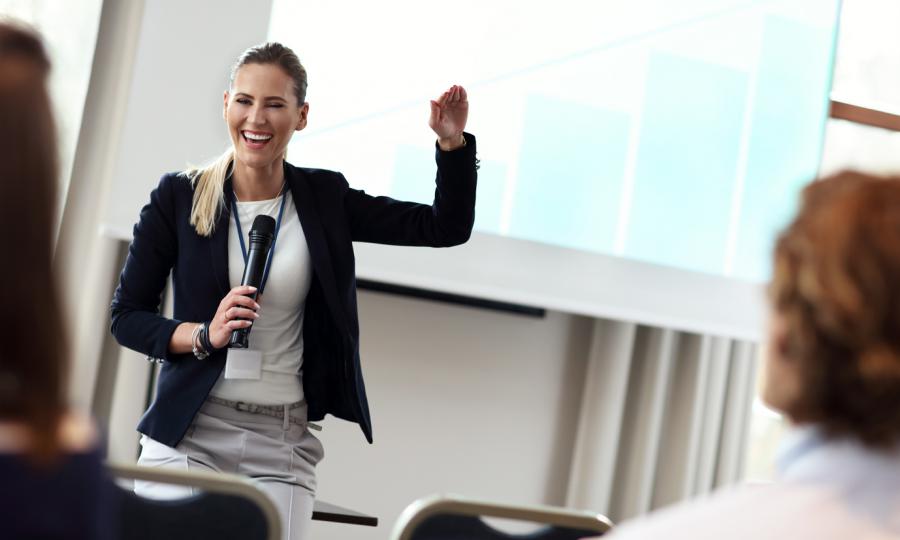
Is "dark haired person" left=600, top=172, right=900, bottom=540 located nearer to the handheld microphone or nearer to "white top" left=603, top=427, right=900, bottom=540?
"white top" left=603, top=427, right=900, bottom=540

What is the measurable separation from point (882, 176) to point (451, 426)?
333 centimetres

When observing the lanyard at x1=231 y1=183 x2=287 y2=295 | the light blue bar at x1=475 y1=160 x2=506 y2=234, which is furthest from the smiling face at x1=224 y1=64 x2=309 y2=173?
the light blue bar at x1=475 y1=160 x2=506 y2=234

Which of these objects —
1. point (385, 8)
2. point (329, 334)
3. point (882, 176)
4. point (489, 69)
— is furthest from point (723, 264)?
point (882, 176)

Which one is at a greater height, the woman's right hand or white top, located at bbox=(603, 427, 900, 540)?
the woman's right hand

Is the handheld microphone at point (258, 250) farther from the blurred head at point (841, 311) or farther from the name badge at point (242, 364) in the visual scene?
the blurred head at point (841, 311)

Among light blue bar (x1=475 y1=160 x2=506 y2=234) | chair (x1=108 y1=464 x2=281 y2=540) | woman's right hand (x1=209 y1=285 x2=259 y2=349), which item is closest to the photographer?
chair (x1=108 y1=464 x2=281 y2=540)

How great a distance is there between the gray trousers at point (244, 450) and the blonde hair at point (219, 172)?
419 mm

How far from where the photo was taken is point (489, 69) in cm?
385

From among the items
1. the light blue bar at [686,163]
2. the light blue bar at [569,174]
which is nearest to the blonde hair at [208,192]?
the light blue bar at [569,174]

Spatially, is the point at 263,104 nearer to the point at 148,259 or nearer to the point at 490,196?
the point at 148,259

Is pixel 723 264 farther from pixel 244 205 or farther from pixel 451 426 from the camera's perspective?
pixel 244 205

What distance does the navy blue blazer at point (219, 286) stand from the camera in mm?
2320

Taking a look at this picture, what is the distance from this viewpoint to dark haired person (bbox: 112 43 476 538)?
232 centimetres

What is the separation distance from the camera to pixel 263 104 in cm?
246
